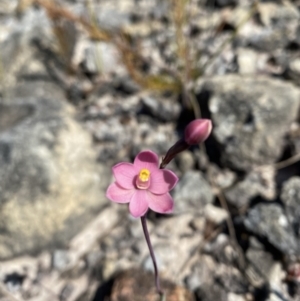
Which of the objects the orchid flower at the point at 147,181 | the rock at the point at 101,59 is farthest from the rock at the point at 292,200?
the rock at the point at 101,59

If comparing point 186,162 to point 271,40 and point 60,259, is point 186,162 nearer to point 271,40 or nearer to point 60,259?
point 60,259

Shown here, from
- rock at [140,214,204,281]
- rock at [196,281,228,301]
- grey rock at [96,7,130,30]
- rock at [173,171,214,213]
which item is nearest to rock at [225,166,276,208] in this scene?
rock at [173,171,214,213]

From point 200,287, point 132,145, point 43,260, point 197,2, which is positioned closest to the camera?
point 200,287

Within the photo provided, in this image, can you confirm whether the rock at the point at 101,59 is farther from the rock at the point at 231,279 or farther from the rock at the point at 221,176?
the rock at the point at 231,279

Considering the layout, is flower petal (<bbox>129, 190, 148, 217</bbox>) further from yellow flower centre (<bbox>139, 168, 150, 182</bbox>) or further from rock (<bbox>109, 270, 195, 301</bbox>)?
rock (<bbox>109, 270, 195, 301</bbox>)

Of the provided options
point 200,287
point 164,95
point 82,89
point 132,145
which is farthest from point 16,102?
point 200,287

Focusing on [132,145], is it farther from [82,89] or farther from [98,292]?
[98,292]
